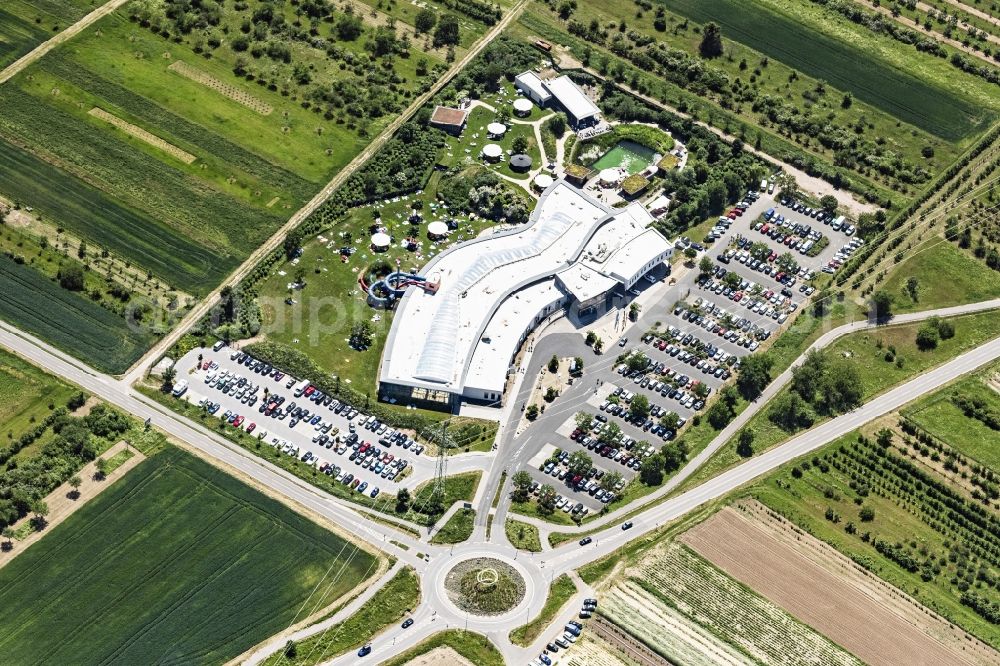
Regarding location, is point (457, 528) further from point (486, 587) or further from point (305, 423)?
point (305, 423)

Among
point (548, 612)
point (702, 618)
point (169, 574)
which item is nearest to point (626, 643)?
point (548, 612)

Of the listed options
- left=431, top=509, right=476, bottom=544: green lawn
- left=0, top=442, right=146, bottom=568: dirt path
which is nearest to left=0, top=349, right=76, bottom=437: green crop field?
left=0, top=442, right=146, bottom=568: dirt path

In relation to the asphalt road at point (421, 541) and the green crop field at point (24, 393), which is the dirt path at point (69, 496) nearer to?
the asphalt road at point (421, 541)

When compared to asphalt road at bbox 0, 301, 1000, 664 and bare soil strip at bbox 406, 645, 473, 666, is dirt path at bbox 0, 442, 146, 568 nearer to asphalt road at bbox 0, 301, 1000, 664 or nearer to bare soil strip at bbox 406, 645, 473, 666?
asphalt road at bbox 0, 301, 1000, 664

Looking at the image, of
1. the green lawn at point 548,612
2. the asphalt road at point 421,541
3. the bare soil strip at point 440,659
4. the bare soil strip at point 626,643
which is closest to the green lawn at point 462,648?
the bare soil strip at point 440,659

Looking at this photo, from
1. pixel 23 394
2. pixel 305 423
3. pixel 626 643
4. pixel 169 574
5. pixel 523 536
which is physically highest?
pixel 523 536

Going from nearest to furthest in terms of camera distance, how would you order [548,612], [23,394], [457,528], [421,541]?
[548,612]
[421,541]
[457,528]
[23,394]
